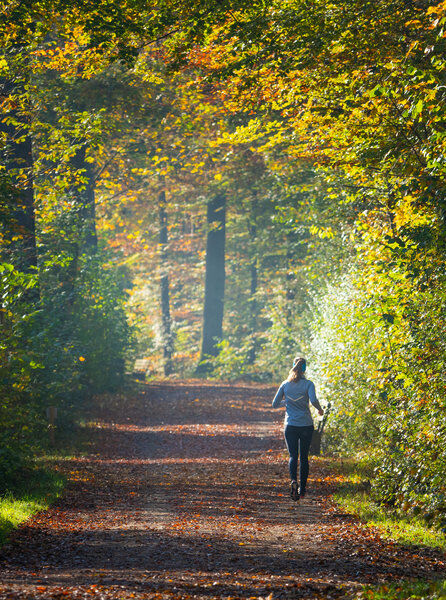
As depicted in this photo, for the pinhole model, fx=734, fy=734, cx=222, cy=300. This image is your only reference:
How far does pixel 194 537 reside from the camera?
904cm

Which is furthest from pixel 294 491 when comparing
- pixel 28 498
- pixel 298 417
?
pixel 28 498

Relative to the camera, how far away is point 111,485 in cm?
1275

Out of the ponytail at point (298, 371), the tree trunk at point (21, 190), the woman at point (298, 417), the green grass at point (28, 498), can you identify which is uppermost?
the tree trunk at point (21, 190)

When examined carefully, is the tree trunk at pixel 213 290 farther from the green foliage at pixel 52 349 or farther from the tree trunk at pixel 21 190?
A: the tree trunk at pixel 21 190

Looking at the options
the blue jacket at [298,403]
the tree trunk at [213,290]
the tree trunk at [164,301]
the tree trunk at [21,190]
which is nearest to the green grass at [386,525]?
the blue jacket at [298,403]

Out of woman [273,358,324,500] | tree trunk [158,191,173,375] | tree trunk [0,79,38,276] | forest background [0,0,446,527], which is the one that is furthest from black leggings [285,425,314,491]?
tree trunk [158,191,173,375]

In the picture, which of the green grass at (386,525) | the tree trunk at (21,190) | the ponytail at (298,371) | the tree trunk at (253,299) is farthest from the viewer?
the tree trunk at (253,299)

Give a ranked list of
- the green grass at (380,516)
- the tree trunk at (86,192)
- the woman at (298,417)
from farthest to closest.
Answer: the tree trunk at (86,192) < the woman at (298,417) < the green grass at (380,516)

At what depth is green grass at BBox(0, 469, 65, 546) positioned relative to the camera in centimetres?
915

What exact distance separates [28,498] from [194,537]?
3.11 meters

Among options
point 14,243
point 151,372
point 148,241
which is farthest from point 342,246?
point 148,241

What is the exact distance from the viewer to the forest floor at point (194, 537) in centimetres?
698

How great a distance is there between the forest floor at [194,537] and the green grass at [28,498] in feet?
0.56

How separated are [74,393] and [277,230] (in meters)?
17.9
